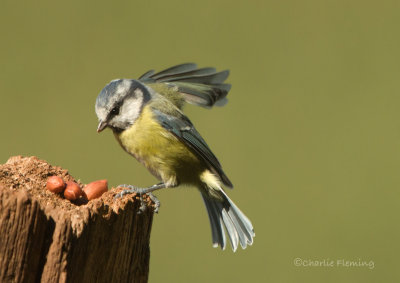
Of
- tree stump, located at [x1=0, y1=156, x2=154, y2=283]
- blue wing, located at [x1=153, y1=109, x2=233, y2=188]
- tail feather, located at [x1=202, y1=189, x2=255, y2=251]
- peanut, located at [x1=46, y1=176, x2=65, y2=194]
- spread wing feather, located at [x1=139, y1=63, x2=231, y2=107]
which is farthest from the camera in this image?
spread wing feather, located at [x1=139, y1=63, x2=231, y2=107]

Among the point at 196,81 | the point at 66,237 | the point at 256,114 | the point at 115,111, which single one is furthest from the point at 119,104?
the point at 256,114

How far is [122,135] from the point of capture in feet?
7.38

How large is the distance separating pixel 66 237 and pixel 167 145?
1116mm

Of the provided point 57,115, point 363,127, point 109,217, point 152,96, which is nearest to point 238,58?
point 363,127

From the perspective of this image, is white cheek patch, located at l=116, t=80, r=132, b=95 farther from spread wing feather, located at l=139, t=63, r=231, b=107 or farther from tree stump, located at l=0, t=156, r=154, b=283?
tree stump, located at l=0, t=156, r=154, b=283

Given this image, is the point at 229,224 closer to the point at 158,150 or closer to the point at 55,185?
the point at 158,150

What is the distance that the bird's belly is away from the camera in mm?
2238

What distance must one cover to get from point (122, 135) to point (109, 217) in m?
0.94

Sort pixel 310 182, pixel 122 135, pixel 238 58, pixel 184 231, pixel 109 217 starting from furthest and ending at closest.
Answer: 1. pixel 238 58
2. pixel 310 182
3. pixel 184 231
4. pixel 122 135
5. pixel 109 217

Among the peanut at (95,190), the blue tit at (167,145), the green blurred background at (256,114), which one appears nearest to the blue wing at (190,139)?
the blue tit at (167,145)

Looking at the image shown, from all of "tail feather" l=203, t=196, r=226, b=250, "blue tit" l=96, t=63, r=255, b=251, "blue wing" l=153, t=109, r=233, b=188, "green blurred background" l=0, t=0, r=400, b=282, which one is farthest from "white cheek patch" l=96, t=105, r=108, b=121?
"green blurred background" l=0, t=0, r=400, b=282

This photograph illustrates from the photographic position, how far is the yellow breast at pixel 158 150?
2.24 m

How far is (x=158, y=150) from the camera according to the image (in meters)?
2.25

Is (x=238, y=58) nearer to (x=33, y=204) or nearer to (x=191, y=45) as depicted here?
(x=191, y=45)
